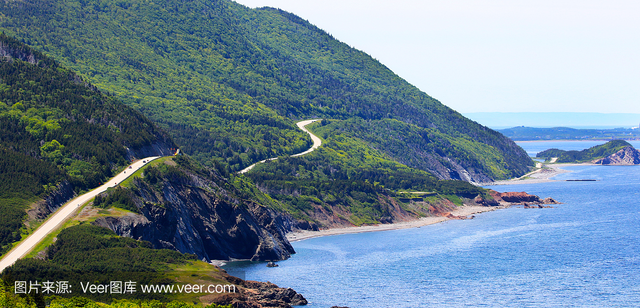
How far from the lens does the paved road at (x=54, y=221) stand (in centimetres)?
8612

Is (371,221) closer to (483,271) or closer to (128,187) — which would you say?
(483,271)

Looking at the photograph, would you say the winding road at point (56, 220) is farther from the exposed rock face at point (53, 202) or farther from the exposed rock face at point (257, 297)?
the exposed rock face at point (257, 297)

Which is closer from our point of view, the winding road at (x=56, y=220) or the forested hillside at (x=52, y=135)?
the winding road at (x=56, y=220)

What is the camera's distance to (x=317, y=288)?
360ft

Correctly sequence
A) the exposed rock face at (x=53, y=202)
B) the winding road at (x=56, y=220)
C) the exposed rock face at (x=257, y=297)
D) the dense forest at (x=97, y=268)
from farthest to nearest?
the exposed rock face at (x=53, y=202)
the winding road at (x=56, y=220)
the exposed rock face at (x=257, y=297)
the dense forest at (x=97, y=268)

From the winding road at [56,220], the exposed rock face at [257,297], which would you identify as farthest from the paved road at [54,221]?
the exposed rock face at [257,297]

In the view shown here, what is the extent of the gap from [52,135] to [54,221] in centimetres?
3667

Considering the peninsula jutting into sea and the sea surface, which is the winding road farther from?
the sea surface

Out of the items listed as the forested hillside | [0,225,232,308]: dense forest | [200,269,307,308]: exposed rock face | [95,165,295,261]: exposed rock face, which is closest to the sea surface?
[200,269,307,308]: exposed rock face

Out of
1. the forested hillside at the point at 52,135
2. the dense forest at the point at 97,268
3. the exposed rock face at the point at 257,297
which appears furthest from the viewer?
the forested hillside at the point at 52,135

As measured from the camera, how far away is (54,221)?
100562mm

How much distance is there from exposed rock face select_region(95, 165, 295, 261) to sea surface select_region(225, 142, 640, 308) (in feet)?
20.9

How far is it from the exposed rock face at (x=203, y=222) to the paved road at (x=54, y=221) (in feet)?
18.9

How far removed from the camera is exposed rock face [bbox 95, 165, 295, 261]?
376 feet
